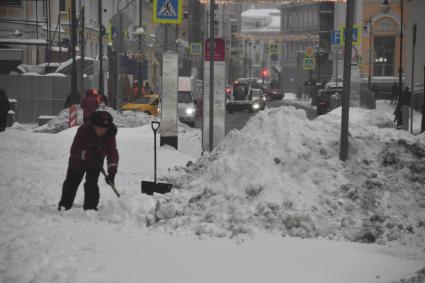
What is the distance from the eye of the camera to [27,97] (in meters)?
34.4

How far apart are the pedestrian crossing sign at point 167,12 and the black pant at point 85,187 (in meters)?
7.57

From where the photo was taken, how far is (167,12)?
16969 mm

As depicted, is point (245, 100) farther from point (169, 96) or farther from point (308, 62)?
point (169, 96)

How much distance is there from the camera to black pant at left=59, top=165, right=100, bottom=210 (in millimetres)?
9906

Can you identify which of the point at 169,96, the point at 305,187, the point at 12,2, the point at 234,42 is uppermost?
the point at 12,2

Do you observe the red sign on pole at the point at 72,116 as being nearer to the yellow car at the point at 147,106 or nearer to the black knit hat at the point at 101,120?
the yellow car at the point at 147,106

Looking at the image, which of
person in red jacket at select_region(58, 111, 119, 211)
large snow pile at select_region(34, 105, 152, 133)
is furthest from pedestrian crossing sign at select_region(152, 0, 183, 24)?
large snow pile at select_region(34, 105, 152, 133)

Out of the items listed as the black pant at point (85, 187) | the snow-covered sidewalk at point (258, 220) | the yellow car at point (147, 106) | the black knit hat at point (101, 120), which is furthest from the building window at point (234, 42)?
the black knit hat at point (101, 120)

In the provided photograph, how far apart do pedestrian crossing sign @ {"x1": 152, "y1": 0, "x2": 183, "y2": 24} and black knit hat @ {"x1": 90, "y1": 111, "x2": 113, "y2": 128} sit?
758cm

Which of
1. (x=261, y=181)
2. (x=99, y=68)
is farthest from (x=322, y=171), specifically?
(x=99, y=68)

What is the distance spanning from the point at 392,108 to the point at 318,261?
3751 cm

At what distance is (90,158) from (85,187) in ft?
1.27

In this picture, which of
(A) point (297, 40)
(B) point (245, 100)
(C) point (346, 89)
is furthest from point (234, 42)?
(C) point (346, 89)

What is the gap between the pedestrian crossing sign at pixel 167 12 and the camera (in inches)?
666
